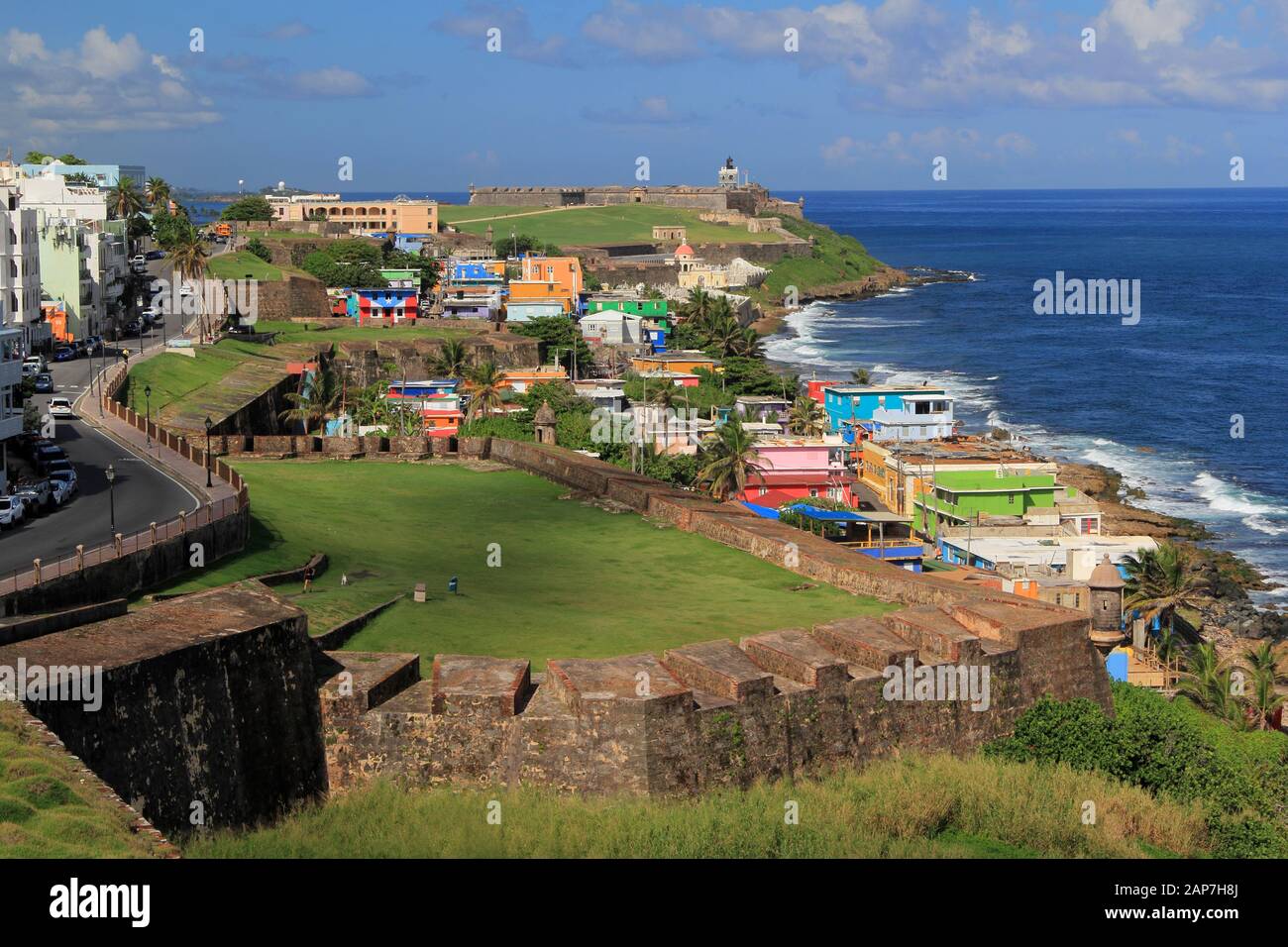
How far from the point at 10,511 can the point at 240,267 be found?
66.7 metres

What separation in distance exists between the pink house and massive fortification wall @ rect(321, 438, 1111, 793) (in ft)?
81.8

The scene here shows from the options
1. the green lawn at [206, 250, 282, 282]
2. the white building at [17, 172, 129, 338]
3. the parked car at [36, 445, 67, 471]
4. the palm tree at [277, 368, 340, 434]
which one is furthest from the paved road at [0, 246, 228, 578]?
the green lawn at [206, 250, 282, 282]

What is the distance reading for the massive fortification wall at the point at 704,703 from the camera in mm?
18703

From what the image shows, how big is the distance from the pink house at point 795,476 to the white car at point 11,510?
85.4 feet

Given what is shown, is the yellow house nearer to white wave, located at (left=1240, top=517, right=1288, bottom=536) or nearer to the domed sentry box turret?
white wave, located at (left=1240, top=517, right=1288, bottom=536)

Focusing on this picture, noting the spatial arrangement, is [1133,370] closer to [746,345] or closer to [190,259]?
[746,345]

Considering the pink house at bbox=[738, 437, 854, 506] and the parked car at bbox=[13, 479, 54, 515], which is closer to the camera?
the parked car at bbox=[13, 479, 54, 515]

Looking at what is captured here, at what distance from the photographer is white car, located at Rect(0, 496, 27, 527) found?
26891 mm

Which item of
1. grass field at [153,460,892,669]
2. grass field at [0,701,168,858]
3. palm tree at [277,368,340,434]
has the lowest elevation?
grass field at [153,460,892,669]

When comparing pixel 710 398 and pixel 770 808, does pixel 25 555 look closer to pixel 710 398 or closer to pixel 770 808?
pixel 770 808

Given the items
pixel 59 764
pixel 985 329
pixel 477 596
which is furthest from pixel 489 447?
pixel 985 329

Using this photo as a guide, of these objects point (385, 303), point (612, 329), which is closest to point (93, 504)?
point (385, 303)

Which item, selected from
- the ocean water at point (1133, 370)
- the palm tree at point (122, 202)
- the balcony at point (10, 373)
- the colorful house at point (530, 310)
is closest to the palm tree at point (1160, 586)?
the ocean water at point (1133, 370)

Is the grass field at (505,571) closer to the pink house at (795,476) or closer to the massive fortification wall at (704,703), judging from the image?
the massive fortification wall at (704,703)
